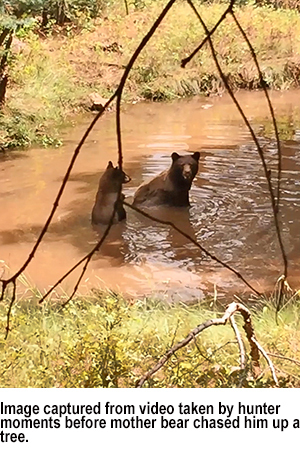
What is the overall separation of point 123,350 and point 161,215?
4405 millimetres

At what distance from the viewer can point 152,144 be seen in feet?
37.7

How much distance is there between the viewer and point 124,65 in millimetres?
13609

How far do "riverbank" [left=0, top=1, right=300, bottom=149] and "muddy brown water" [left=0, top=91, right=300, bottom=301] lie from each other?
59cm

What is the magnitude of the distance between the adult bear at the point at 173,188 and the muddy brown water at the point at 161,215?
17cm

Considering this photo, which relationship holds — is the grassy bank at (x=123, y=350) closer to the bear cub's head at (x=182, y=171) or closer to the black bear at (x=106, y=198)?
the black bear at (x=106, y=198)

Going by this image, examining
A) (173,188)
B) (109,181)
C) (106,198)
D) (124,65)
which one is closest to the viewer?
(109,181)

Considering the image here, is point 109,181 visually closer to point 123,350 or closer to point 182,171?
point 182,171

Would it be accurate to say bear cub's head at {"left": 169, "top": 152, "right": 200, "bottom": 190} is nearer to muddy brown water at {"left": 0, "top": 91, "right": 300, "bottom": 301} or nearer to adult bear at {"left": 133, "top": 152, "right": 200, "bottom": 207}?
adult bear at {"left": 133, "top": 152, "right": 200, "bottom": 207}

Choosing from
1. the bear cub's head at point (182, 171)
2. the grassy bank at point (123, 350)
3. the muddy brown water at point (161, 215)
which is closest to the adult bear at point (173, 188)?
the bear cub's head at point (182, 171)

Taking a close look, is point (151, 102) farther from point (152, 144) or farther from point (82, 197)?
point (82, 197)

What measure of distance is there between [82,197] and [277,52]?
341 inches

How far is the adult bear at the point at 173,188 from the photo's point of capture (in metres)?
7.86

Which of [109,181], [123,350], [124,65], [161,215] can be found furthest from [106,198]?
[124,65]
